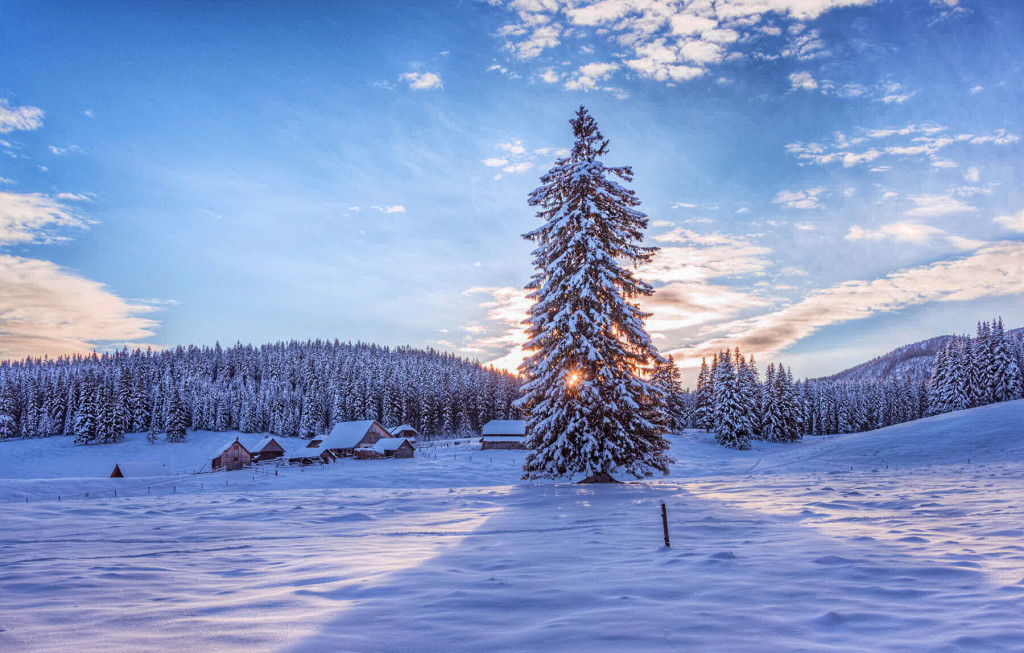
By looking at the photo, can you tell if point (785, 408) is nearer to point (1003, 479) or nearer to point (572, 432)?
point (1003, 479)

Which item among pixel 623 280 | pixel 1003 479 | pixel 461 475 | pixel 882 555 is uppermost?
pixel 623 280

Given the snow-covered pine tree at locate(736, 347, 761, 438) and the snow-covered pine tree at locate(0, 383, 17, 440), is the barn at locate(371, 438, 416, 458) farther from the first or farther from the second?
Result: the snow-covered pine tree at locate(0, 383, 17, 440)

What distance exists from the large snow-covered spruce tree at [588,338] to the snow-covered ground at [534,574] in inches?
123

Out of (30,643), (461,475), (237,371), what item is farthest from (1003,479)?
(237,371)

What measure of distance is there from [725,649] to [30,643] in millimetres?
5357

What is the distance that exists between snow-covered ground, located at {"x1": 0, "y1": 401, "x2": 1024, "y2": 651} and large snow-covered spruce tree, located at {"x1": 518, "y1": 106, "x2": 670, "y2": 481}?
3.14 metres

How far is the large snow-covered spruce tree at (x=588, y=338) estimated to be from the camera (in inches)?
667

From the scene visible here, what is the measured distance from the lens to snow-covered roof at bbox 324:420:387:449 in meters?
60.7

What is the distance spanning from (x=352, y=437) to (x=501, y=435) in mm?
20366

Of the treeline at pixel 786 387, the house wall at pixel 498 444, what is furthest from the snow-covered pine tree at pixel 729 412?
the house wall at pixel 498 444

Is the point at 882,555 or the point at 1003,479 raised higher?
the point at 882,555

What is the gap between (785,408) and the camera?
67250 mm

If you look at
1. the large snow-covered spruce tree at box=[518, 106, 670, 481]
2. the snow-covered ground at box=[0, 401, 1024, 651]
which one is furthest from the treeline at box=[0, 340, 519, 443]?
the snow-covered ground at box=[0, 401, 1024, 651]

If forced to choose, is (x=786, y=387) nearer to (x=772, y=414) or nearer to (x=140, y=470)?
(x=772, y=414)
